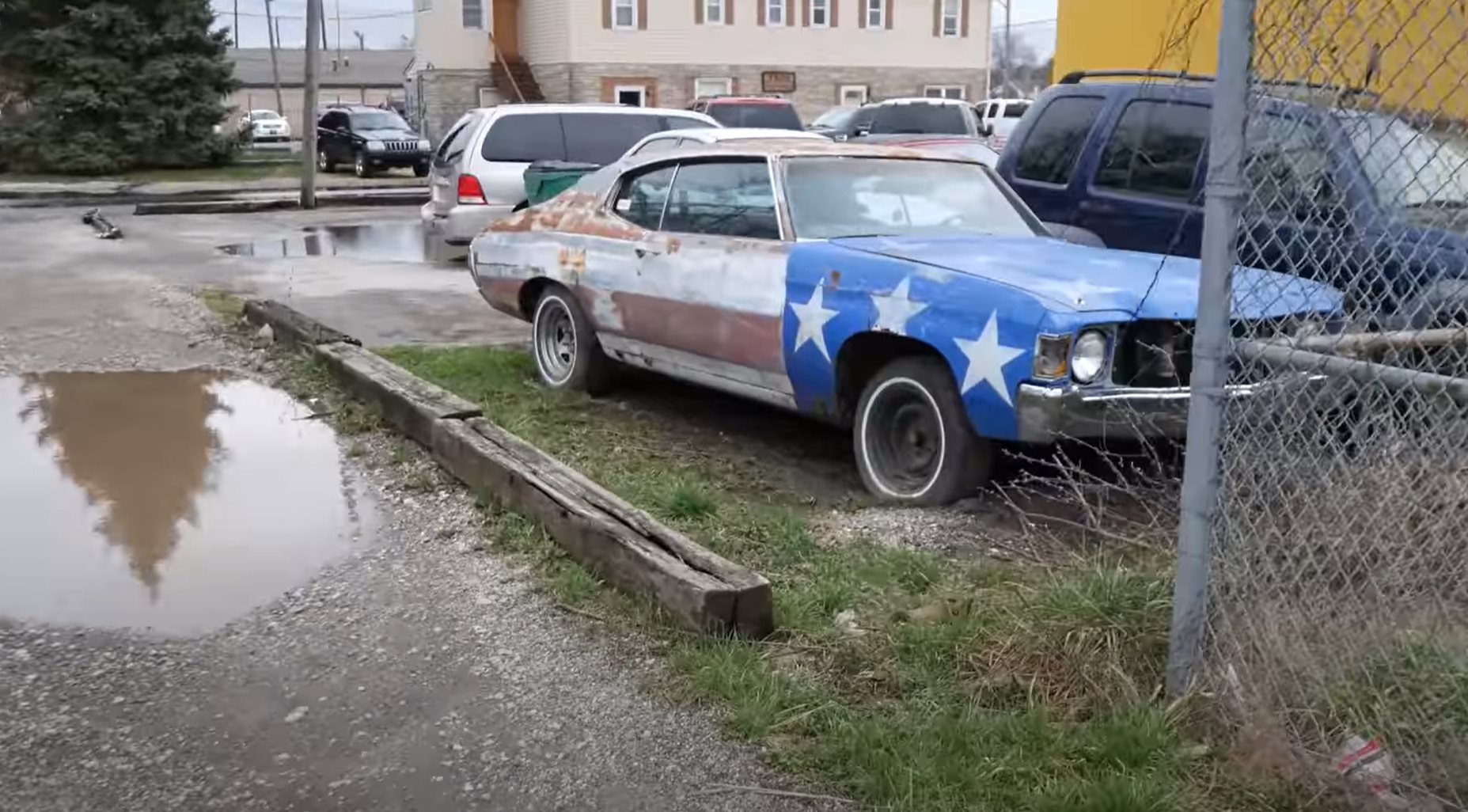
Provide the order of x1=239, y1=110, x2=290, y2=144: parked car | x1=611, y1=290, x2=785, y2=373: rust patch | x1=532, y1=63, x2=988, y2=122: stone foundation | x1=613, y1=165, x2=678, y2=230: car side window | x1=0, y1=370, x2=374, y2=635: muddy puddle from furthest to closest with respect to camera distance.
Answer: x1=239, y1=110, x2=290, y2=144: parked car
x1=532, y1=63, x2=988, y2=122: stone foundation
x1=613, y1=165, x2=678, y2=230: car side window
x1=611, y1=290, x2=785, y2=373: rust patch
x1=0, y1=370, x2=374, y2=635: muddy puddle

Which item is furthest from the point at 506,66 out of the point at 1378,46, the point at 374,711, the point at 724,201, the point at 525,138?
the point at 1378,46

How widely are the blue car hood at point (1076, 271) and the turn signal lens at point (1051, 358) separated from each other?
154 mm

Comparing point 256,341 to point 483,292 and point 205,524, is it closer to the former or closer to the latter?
point 483,292

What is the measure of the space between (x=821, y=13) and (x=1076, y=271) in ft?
124

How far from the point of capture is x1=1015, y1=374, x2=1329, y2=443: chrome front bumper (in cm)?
495

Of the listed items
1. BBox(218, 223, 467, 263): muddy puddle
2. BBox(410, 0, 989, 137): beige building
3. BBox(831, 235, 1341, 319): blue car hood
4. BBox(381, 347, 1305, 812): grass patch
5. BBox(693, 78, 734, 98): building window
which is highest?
BBox(410, 0, 989, 137): beige building

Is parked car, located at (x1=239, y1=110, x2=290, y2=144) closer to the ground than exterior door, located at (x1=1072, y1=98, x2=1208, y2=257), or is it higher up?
higher up

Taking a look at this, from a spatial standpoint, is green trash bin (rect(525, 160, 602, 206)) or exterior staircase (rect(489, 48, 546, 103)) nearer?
green trash bin (rect(525, 160, 602, 206))

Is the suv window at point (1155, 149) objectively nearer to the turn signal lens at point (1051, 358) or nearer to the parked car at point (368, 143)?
the turn signal lens at point (1051, 358)

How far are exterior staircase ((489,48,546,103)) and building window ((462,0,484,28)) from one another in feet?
3.33

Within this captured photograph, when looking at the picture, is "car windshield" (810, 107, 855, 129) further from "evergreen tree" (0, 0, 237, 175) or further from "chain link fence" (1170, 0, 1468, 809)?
"chain link fence" (1170, 0, 1468, 809)

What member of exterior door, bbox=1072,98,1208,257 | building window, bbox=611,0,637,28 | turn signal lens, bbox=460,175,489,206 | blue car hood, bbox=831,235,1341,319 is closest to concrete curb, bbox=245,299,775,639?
blue car hood, bbox=831,235,1341,319

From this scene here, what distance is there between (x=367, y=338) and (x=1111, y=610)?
7002mm

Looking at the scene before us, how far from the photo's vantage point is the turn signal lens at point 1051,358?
4941 mm
